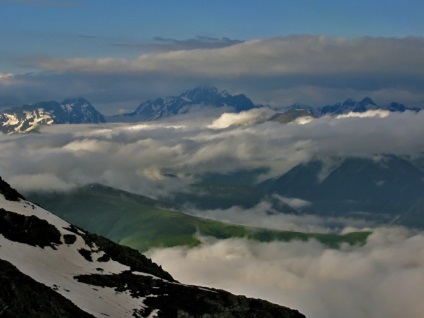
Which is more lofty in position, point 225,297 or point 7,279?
point 7,279

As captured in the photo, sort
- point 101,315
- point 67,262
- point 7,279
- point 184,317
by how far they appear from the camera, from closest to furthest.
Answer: point 7,279, point 101,315, point 184,317, point 67,262

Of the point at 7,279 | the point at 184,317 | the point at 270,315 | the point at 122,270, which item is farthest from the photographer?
the point at 122,270

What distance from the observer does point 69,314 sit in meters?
126

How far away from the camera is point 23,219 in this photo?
19162 centimetres

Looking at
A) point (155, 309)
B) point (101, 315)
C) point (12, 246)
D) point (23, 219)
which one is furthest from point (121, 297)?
point (23, 219)

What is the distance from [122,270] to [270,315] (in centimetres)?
4936

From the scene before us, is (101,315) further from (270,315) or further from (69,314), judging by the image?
(270,315)

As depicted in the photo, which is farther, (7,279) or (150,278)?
(150,278)

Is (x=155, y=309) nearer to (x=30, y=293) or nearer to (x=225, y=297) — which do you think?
(x=225, y=297)

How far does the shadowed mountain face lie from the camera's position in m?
142

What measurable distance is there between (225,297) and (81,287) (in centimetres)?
3875

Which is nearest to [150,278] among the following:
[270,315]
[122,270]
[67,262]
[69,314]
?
[122,270]

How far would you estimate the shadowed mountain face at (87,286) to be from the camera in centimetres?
14238

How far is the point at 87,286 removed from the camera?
16750 centimetres
